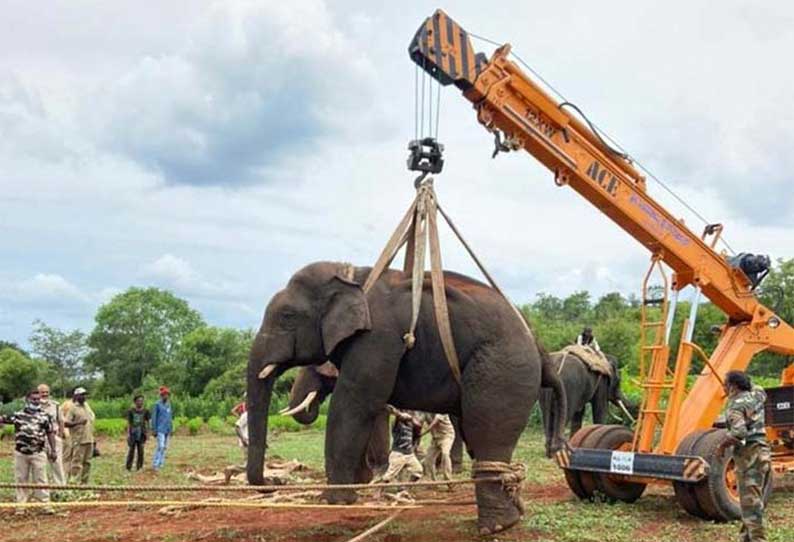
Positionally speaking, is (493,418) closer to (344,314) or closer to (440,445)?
(344,314)

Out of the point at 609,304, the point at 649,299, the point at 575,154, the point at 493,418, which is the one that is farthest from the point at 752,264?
the point at 609,304

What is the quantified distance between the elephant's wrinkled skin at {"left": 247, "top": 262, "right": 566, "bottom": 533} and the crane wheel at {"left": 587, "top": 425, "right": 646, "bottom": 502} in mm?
2421

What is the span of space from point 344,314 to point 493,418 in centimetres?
173


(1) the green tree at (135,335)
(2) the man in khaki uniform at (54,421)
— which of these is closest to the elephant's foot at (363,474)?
(2) the man in khaki uniform at (54,421)

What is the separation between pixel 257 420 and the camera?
8.62m

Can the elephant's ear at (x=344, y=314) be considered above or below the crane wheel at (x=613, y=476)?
above

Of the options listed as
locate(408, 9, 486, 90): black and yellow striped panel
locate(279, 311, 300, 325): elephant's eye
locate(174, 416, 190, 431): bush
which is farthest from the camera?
locate(174, 416, 190, 431): bush

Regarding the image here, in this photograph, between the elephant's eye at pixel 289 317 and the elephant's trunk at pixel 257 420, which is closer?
the elephant's trunk at pixel 257 420

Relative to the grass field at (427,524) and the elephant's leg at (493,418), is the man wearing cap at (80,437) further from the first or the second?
the elephant's leg at (493,418)

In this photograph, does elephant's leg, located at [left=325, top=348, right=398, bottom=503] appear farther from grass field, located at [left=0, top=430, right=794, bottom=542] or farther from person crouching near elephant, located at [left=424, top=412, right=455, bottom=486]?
person crouching near elephant, located at [left=424, top=412, right=455, bottom=486]

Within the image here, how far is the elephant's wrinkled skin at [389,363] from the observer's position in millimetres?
8438

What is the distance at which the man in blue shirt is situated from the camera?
17750mm

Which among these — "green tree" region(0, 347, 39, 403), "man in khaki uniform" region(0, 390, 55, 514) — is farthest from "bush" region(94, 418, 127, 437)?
"man in khaki uniform" region(0, 390, 55, 514)

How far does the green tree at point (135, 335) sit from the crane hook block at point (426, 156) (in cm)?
6082
